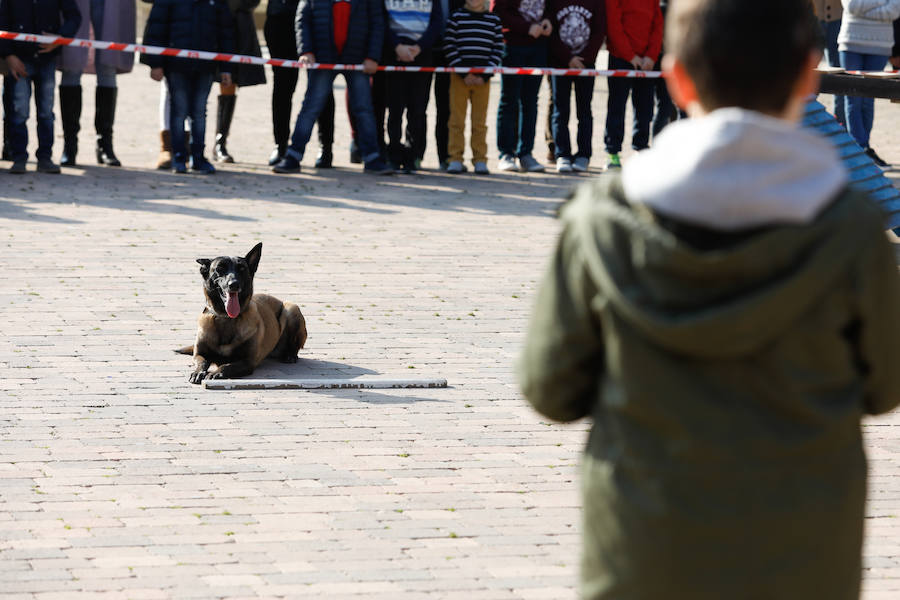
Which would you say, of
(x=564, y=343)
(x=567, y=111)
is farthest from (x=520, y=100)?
(x=564, y=343)

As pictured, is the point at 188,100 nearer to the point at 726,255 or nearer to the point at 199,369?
the point at 199,369

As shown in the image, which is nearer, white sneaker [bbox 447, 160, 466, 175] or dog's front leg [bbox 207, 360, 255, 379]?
dog's front leg [bbox 207, 360, 255, 379]

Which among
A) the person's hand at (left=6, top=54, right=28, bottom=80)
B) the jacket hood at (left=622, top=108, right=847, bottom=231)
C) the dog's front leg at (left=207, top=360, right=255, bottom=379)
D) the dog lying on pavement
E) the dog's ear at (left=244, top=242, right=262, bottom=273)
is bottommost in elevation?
the dog's front leg at (left=207, top=360, right=255, bottom=379)

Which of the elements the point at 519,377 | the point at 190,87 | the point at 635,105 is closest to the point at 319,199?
the point at 190,87

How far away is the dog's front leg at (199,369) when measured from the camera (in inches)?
296

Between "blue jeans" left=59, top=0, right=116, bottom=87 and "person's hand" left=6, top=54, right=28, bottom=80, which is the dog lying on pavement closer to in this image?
"person's hand" left=6, top=54, right=28, bottom=80

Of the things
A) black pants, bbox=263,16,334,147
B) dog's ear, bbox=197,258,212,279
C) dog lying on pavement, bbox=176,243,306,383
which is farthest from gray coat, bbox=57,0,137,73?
dog lying on pavement, bbox=176,243,306,383

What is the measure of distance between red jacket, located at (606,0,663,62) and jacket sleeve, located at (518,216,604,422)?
1321 centimetres

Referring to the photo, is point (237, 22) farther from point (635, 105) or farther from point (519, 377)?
point (519, 377)

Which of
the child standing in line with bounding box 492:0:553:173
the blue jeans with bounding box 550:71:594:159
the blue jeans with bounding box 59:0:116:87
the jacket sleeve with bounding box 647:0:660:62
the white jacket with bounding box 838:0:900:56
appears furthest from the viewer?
the blue jeans with bounding box 550:71:594:159

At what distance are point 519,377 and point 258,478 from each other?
11.7 feet

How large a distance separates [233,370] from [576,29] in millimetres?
8628

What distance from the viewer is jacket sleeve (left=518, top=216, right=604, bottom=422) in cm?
235

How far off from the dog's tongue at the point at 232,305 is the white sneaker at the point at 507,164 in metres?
8.41
